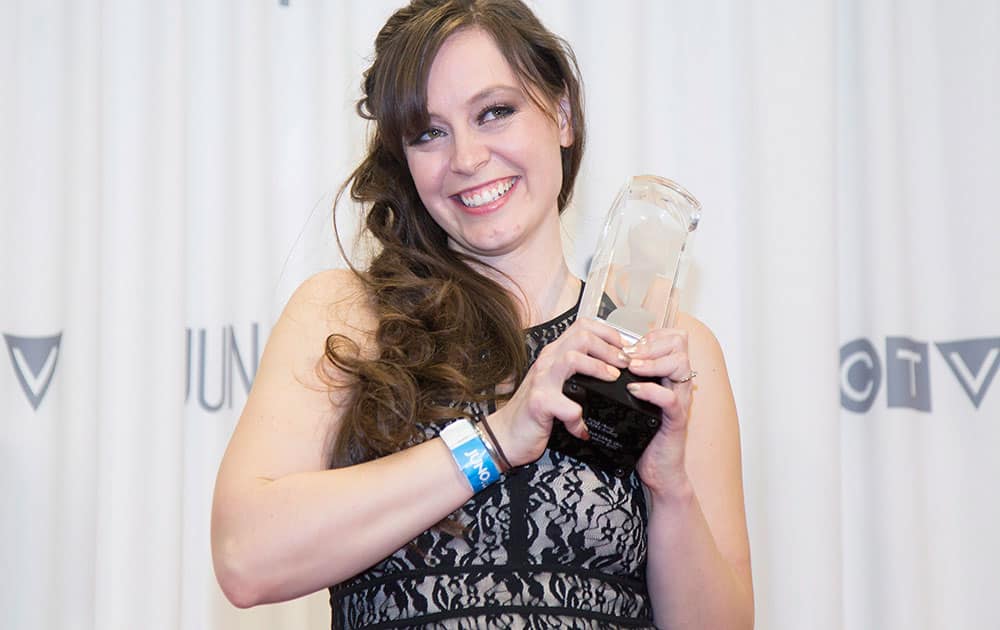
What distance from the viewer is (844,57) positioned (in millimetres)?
2023

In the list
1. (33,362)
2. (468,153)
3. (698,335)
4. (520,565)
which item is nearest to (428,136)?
(468,153)

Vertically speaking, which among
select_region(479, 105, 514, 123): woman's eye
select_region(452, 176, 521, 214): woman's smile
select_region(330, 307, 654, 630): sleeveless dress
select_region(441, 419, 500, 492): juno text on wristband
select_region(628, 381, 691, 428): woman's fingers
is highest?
select_region(479, 105, 514, 123): woman's eye

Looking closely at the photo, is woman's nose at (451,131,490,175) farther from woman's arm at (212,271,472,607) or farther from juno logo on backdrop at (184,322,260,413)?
juno logo on backdrop at (184,322,260,413)

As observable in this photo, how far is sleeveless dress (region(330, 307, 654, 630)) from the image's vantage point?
123 cm

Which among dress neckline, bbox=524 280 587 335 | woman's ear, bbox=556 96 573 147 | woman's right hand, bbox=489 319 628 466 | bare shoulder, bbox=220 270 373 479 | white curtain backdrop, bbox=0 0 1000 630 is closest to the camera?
woman's right hand, bbox=489 319 628 466

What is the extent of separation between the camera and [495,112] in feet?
4.75

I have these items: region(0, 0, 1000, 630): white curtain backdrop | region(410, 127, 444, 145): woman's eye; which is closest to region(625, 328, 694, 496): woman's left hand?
region(410, 127, 444, 145): woman's eye

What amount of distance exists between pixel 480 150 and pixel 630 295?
30 cm

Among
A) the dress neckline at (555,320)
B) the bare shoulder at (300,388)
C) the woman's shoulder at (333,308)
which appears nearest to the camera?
the bare shoulder at (300,388)

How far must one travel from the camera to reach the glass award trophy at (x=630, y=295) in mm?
1129

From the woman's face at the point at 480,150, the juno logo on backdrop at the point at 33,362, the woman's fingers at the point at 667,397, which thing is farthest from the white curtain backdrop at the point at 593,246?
the woman's fingers at the point at 667,397

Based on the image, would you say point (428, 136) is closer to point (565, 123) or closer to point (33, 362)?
point (565, 123)

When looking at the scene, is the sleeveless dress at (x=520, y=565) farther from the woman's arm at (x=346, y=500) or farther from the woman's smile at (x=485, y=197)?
the woman's smile at (x=485, y=197)

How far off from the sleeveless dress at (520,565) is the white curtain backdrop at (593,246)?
0.69 metres
